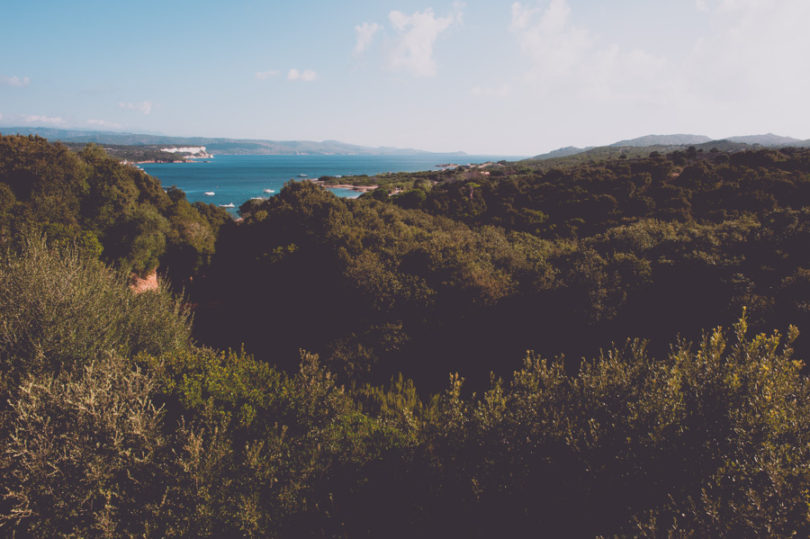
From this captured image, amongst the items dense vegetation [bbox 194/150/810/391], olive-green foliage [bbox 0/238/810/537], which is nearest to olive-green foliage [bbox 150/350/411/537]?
→ olive-green foliage [bbox 0/238/810/537]

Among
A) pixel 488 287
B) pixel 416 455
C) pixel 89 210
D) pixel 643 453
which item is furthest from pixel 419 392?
pixel 89 210

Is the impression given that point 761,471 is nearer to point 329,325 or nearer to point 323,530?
point 323,530

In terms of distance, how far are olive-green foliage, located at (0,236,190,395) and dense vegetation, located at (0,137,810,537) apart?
7 centimetres

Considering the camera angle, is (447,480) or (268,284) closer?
(447,480)

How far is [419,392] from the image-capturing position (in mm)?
17375

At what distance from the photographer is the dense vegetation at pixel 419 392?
6.93 m

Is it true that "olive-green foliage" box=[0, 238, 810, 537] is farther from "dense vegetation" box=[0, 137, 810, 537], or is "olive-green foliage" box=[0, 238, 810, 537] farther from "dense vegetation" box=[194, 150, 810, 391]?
"dense vegetation" box=[194, 150, 810, 391]

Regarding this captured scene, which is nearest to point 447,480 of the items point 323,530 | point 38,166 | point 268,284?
point 323,530

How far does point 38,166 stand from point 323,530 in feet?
104

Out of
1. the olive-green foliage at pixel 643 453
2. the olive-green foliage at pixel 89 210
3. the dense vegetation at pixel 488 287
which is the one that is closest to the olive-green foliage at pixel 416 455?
the olive-green foliage at pixel 643 453

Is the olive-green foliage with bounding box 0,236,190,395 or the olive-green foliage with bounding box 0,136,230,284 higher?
the olive-green foliage with bounding box 0,136,230,284

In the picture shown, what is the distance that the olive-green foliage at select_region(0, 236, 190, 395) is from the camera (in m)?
9.95

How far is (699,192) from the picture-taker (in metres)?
32.2

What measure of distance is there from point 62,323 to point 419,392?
43.0 ft
